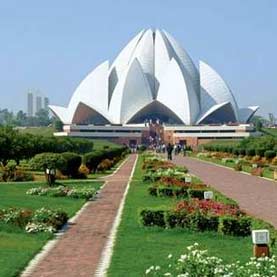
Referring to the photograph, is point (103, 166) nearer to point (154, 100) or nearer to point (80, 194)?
point (80, 194)

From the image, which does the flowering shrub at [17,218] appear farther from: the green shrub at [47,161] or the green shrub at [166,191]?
the green shrub at [47,161]

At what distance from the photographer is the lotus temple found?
76.9 m

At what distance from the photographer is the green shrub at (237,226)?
840 cm

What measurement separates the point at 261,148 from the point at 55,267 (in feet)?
101

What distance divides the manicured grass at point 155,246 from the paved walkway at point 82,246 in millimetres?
219

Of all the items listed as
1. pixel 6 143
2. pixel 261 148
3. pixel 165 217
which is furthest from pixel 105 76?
pixel 165 217

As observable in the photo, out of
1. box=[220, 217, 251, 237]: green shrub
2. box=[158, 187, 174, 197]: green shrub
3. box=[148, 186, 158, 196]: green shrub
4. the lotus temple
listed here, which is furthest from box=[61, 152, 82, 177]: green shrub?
the lotus temple

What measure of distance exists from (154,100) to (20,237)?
70262 mm

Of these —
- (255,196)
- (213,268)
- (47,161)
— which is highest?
(47,161)

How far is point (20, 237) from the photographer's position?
828cm

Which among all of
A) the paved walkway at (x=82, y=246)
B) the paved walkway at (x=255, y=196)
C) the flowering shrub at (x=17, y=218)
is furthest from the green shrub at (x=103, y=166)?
the flowering shrub at (x=17, y=218)

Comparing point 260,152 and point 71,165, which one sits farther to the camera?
point 260,152

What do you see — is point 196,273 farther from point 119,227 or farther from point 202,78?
point 202,78

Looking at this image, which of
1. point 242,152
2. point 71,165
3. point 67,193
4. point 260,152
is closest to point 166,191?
point 67,193
